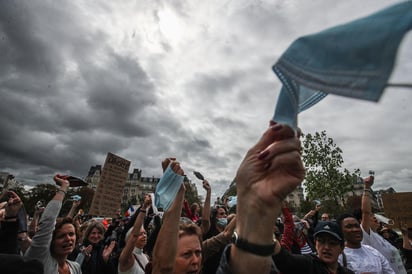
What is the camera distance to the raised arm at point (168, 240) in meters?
2.10

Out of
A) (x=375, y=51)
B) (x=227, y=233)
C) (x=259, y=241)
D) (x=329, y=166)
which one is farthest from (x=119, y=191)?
(x=329, y=166)

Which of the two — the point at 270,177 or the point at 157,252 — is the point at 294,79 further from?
the point at 157,252

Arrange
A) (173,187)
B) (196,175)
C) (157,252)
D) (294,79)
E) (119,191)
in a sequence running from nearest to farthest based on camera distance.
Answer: (294,79)
(157,252)
(173,187)
(196,175)
(119,191)

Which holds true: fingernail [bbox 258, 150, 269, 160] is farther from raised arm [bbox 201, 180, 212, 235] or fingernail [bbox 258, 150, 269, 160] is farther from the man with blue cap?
raised arm [bbox 201, 180, 212, 235]

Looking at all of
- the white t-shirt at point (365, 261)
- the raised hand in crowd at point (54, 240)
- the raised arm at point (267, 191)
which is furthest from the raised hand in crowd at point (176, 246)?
the white t-shirt at point (365, 261)

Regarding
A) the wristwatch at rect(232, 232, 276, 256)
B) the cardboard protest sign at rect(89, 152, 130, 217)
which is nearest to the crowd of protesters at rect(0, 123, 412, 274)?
the wristwatch at rect(232, 232, 276, 256)

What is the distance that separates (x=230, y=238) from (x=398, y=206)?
25.4ft

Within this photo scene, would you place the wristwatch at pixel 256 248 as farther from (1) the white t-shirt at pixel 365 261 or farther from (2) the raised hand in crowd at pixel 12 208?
(2) the raised hand in crowd at pixel 12 208

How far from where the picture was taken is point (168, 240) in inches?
86.7

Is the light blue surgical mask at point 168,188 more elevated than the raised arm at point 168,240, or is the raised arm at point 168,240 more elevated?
the light blue surgical mask at point 168,188

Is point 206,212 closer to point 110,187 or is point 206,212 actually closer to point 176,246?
point 176,246

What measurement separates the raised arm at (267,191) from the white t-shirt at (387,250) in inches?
170

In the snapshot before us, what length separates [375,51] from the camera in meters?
0.82

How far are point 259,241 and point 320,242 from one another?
107 inches
